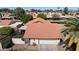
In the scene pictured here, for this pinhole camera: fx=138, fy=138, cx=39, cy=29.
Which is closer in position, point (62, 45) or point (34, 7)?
point (62, 45)

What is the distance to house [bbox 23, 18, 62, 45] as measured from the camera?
2.18 m

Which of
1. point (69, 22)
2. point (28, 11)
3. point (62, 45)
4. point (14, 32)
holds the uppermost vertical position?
point (28, 11)

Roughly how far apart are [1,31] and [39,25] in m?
0.62

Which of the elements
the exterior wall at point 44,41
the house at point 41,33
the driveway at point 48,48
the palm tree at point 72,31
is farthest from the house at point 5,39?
the palm tree at point 72,31

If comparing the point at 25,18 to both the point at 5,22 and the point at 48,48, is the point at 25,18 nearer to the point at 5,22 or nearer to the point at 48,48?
the point at 5,22

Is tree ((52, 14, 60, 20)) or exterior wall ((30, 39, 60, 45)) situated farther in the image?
tree ((52, 14, 60, 20))

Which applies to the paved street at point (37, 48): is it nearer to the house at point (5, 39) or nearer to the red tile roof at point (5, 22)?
the house at point (5, 39)

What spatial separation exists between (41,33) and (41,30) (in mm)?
48

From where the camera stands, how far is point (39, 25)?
2.20 m

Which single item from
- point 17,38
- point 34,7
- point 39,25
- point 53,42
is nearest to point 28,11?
point 34,7

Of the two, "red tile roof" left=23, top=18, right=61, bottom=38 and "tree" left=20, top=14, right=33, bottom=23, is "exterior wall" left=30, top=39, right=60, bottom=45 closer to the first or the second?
"red tile roof" left=23, top=18, right=61, bottom=38

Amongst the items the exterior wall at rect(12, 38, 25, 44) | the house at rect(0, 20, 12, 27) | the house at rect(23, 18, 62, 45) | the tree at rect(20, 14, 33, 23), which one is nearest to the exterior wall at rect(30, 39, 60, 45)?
the house at rect(23, 18, 62, 45)

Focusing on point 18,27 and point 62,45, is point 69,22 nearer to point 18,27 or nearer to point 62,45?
point 62,45

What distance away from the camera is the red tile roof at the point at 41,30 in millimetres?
2189
